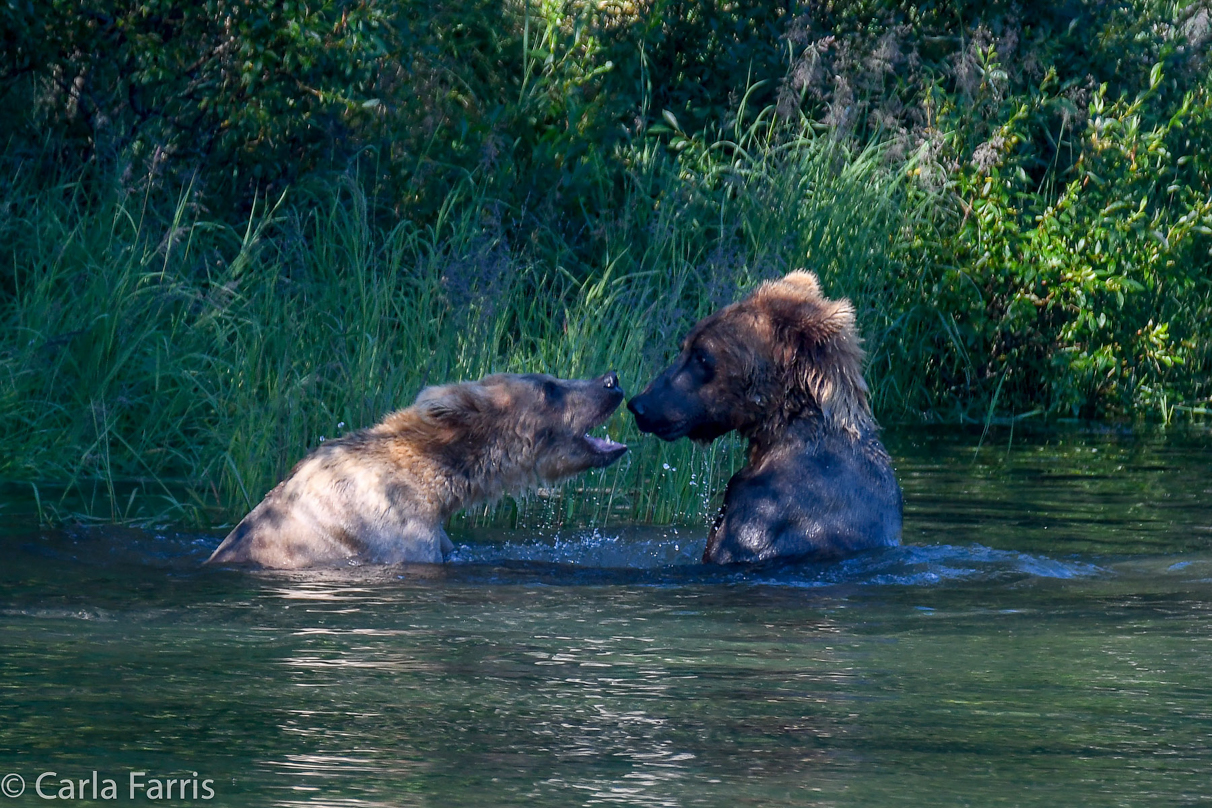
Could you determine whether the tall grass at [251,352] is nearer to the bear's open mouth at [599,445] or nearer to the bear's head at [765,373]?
the bear's open mouth at [599,445]

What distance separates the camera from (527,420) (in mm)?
7848

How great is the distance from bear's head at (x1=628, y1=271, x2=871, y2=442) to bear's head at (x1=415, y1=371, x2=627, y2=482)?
510 millimetres

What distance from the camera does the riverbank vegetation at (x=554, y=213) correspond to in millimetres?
9562

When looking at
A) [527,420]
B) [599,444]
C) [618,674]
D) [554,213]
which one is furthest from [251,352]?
[618,674]

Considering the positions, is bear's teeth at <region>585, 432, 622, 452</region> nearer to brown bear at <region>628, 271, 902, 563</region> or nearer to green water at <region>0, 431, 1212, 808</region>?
green water at <region>0, 431, 1212, 808</region>

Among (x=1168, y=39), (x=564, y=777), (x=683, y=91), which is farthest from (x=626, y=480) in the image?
(x=1168, y=39)

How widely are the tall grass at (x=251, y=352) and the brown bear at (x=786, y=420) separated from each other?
1.58 metres

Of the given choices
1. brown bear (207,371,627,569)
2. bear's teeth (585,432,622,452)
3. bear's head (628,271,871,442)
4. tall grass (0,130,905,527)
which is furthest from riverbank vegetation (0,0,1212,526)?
bear's head (628,271,871,442)

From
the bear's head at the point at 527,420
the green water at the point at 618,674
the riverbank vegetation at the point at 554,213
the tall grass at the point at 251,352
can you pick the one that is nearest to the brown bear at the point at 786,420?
the green water at the point at 618,674

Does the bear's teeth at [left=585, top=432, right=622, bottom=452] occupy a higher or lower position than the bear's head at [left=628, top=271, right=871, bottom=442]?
lower

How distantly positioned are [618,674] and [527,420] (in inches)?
116

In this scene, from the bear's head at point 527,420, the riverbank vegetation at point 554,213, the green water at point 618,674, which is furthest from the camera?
the riverbank vegetation at point 554,213

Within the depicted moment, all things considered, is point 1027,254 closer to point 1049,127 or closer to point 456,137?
point 1049,127

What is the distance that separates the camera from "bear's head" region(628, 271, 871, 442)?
7.13 metres
